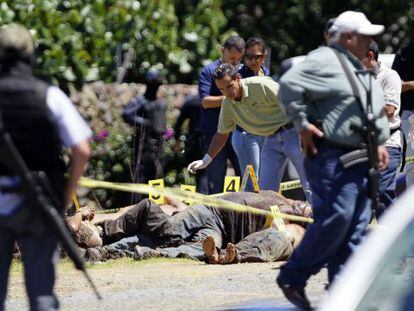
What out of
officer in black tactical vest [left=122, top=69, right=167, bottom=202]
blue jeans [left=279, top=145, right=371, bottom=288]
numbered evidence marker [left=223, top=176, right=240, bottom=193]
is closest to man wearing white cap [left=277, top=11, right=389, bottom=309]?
blue jeans [left=279, top=145, right=371, bottom=288]

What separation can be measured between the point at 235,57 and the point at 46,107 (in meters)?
7.12

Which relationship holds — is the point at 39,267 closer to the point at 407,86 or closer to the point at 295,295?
the point at 295,295

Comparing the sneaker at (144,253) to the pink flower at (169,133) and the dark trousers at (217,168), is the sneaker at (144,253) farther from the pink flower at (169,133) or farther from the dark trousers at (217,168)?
the pink flower at (169,133)

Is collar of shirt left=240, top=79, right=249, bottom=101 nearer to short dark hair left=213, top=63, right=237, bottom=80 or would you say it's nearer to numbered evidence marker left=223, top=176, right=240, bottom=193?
short dark hair left=213, top=63, right=237, bottom=80

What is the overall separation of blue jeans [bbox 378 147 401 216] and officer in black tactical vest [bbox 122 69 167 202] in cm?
644

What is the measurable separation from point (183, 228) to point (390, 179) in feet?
8.39

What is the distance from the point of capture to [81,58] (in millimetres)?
18938

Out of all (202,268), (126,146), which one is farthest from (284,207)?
(126,146)

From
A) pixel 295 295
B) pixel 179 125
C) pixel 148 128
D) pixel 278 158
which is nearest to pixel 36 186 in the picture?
pixel 295 295

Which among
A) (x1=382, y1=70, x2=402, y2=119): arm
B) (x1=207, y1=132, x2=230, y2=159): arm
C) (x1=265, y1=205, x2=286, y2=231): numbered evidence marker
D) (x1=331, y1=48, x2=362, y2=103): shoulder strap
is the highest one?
(x1=331, y1=48, x2=362, y2=103): shoulder strap

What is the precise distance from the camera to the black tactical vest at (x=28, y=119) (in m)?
7.21

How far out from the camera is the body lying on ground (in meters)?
12.7

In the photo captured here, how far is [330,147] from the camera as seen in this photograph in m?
8.31

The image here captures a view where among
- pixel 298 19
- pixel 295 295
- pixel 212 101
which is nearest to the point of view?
pixel 295 295
